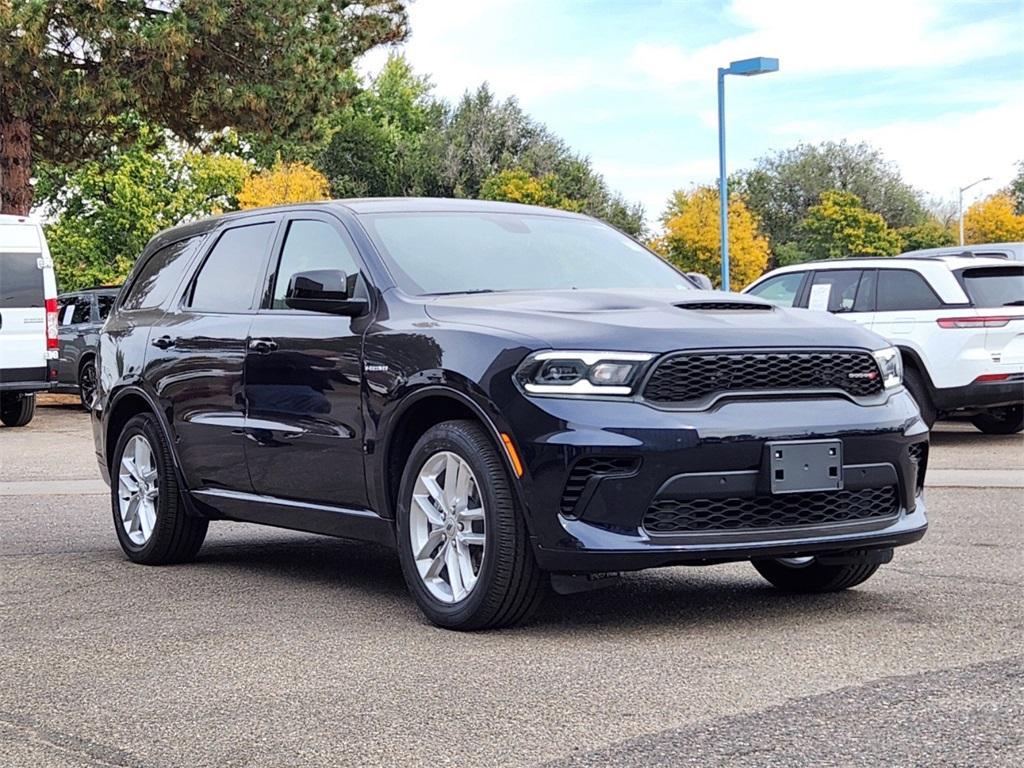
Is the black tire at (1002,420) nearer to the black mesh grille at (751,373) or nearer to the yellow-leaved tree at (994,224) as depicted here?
the black mesh grille at (751,373)

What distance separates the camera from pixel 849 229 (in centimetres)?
7806

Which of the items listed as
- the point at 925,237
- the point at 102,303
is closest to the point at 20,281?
the point at 102,303

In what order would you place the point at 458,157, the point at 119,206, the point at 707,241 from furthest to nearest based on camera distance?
the point at 458,157, the point at 707,241, the point at 119,206

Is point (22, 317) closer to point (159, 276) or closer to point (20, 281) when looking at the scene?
point (20, 281)

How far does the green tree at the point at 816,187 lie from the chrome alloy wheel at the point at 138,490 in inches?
3146

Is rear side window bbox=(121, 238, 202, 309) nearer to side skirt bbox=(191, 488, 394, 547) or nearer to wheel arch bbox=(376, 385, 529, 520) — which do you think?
side skirt bbox=(191, 488, 394, 547)

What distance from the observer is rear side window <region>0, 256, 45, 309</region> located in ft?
64.3

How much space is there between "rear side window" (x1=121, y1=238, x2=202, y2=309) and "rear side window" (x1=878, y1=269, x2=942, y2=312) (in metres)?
8.33

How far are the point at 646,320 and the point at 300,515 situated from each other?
78.5 inches

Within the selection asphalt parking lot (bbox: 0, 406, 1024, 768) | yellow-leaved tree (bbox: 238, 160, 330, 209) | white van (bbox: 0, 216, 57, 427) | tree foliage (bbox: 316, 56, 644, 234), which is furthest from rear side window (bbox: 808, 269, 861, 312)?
tree foliage (bbox: 316, 56, 644, 234)

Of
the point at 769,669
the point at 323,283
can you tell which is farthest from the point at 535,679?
the point at 323,283

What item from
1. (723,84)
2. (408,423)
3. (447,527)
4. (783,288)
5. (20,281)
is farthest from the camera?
(723,84)

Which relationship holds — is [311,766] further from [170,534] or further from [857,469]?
[170,534]

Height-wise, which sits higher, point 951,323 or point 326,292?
point 326,292
